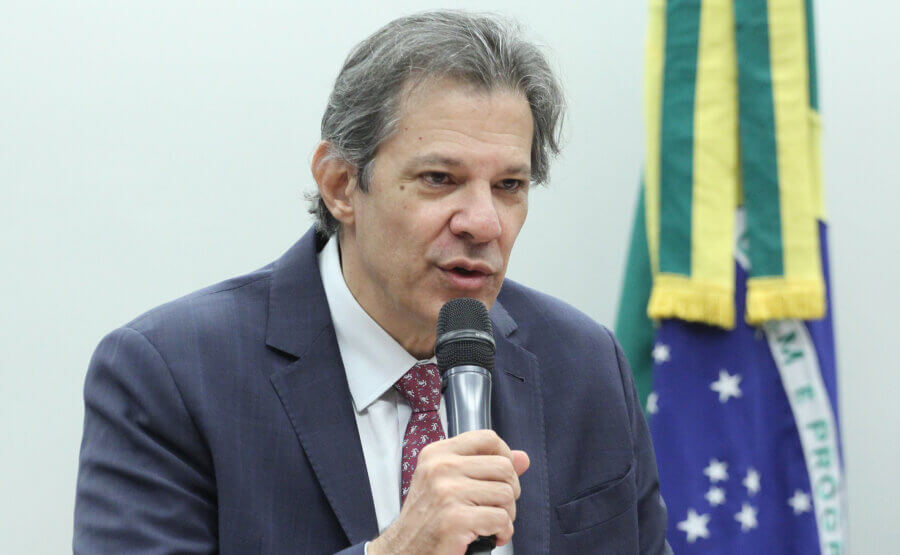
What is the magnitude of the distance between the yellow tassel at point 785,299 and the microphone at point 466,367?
5.23 feet

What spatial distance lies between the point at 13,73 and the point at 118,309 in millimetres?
713

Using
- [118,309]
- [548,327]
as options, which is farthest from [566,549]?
[118,309]

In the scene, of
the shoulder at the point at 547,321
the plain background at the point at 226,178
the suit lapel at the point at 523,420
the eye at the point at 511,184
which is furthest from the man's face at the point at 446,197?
the plain background at the point at 226,178

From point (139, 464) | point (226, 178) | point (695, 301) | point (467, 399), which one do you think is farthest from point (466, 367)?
point (226, 178)

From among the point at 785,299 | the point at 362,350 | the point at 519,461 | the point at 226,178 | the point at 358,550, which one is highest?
the point at 226,178

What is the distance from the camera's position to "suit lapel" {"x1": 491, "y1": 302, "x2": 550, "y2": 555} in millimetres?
1772

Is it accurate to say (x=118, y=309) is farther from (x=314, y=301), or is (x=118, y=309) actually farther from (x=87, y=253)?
(x=314, y=301)

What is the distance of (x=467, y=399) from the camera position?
1313 millimetres

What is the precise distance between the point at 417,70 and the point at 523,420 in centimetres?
62

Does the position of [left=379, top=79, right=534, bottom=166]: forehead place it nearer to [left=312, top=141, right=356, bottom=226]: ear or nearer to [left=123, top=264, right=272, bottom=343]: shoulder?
[left=312, top=141, right=356, bottom=226]: ear

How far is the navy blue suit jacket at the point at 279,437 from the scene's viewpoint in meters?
1.61

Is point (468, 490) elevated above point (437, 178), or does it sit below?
below

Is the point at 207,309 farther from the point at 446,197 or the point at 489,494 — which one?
the point at 489,494

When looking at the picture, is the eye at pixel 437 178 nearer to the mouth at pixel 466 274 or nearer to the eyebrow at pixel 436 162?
the eyebrow at pixel 436 162
